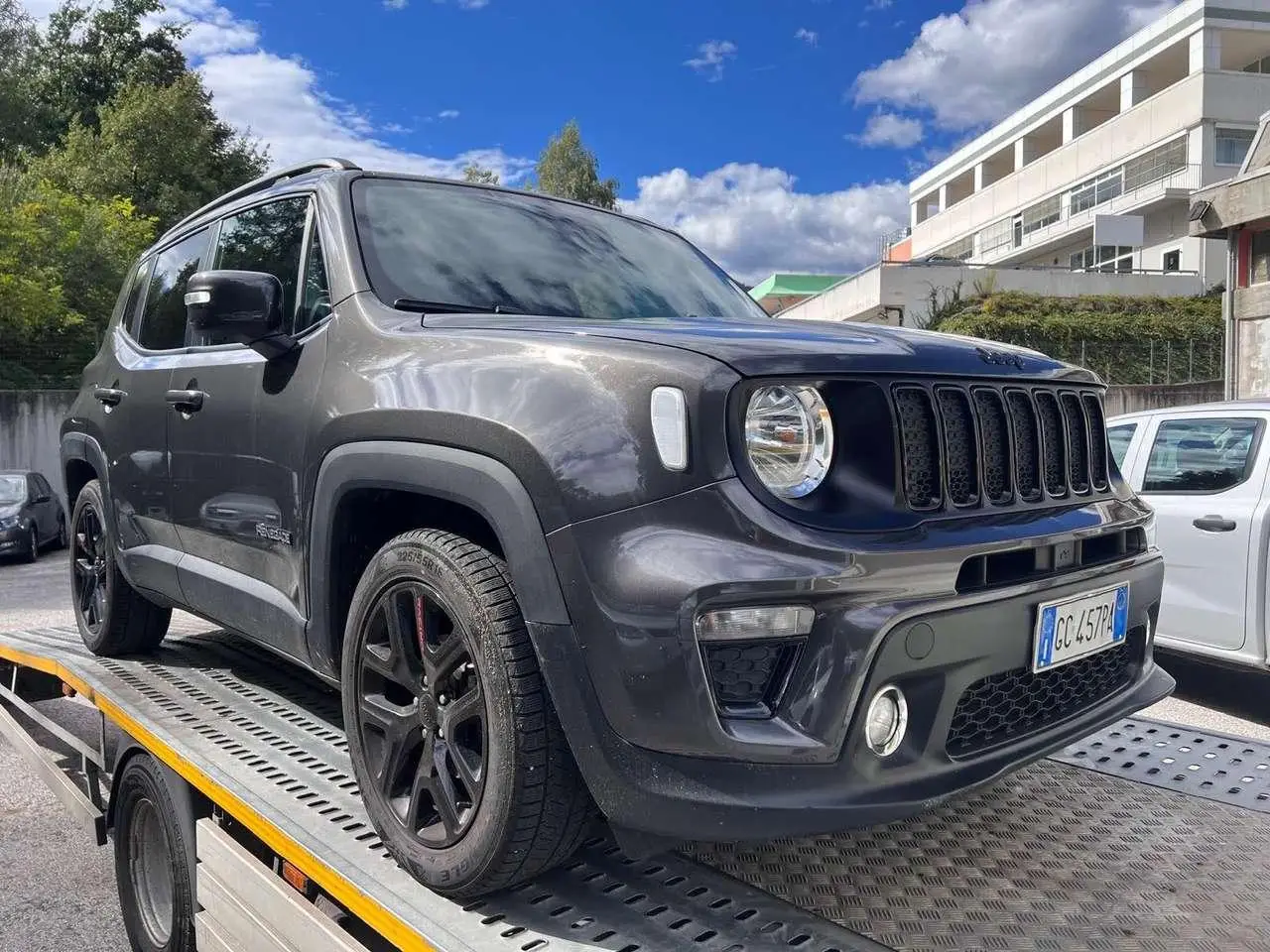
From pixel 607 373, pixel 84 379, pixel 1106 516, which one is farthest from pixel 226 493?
pixel 1106 516

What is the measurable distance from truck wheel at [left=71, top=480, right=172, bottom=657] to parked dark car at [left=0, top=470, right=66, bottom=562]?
10.1 metres

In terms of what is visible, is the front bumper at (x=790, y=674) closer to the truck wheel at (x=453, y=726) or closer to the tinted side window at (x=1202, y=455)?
the truck wheel at (x=453, y=726)

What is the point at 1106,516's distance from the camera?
2211 mm

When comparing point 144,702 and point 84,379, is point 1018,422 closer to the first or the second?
point 144,702

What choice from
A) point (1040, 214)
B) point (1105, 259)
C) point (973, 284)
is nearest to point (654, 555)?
point (973, 284)

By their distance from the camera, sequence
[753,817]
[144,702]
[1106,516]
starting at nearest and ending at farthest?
1. [753,817]
2. [1106,516]
3. [144,702]

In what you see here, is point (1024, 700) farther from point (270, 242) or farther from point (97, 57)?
point (97, 57)

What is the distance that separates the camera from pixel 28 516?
1331cm

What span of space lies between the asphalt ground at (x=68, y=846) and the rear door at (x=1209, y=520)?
0.51 meters

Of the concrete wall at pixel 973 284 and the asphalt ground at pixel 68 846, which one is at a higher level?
the concrete wall at pixel 973 284

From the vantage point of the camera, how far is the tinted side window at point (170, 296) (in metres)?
3.61

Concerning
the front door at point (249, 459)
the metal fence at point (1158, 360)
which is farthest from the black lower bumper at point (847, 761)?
the metal fence at point (1158, 360)

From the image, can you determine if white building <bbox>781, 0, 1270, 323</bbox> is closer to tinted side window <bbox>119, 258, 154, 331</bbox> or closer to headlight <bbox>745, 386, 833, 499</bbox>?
tinted side window <bbox>119, 258, 154, 331</bbox>

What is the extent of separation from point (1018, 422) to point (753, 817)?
1.02 meters
